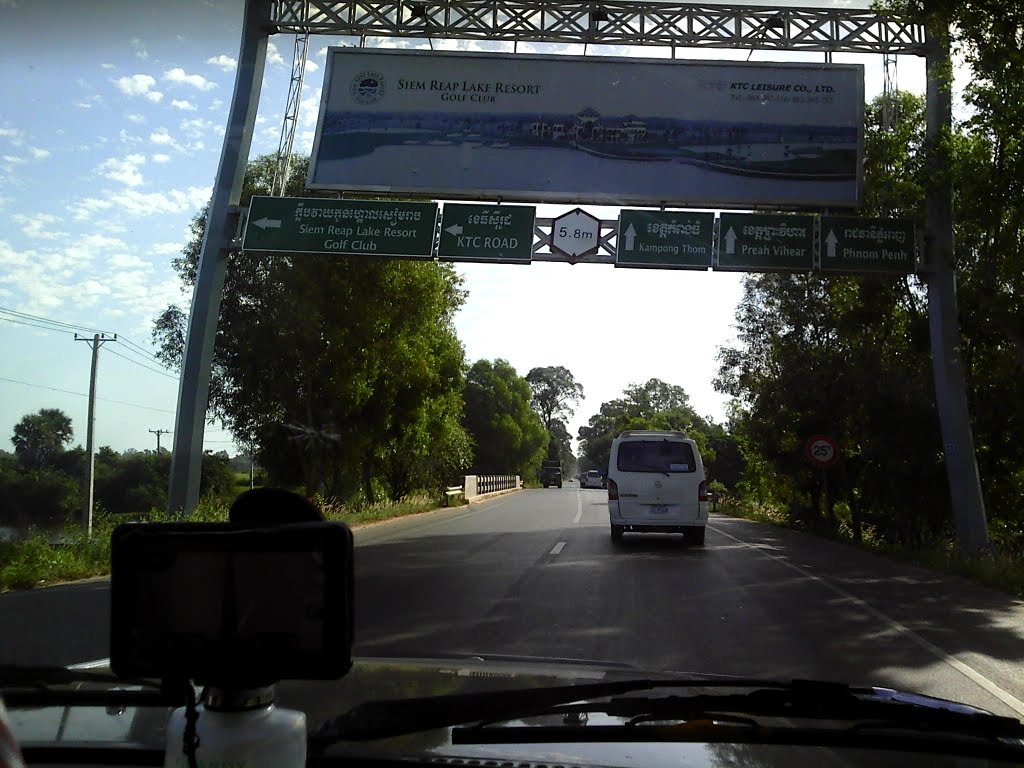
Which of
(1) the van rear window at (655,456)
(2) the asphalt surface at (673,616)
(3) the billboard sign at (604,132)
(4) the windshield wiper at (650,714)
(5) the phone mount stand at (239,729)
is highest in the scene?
(3) the billboard sign at (604,132)

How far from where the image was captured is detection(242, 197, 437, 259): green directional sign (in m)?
18.1

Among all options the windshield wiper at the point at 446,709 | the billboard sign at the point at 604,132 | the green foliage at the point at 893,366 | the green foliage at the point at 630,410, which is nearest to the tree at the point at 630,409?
the green foliage at the point at 630,410

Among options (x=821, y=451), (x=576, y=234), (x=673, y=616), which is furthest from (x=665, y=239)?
(x=673, y=616)

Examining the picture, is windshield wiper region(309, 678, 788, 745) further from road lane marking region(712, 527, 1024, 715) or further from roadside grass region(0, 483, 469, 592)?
roadside grass region(0, 483, 469, 592)

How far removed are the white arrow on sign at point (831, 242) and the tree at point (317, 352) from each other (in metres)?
12.1

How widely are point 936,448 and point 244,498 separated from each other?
20.9m

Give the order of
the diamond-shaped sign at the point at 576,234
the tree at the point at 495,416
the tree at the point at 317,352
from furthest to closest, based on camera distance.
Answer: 1. the tree at the point at 495,416
2. the tree at the point at 317,352
3. the diamond-shaped sign at the point at 576,234

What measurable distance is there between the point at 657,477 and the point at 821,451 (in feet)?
22.9

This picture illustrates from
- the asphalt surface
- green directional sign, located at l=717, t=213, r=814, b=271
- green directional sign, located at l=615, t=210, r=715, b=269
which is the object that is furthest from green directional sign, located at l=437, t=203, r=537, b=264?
the asphalt surface

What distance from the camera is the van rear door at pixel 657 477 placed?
Result: 59.4 ft

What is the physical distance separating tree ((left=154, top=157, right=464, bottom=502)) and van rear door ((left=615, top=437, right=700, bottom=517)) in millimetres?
9823

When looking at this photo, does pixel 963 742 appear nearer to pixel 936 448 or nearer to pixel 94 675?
pixel 94 675

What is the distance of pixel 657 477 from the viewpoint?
1819 centimetres

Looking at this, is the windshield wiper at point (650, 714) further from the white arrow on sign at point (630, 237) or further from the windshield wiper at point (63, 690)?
the white arrow on sign at point (630, 237)
